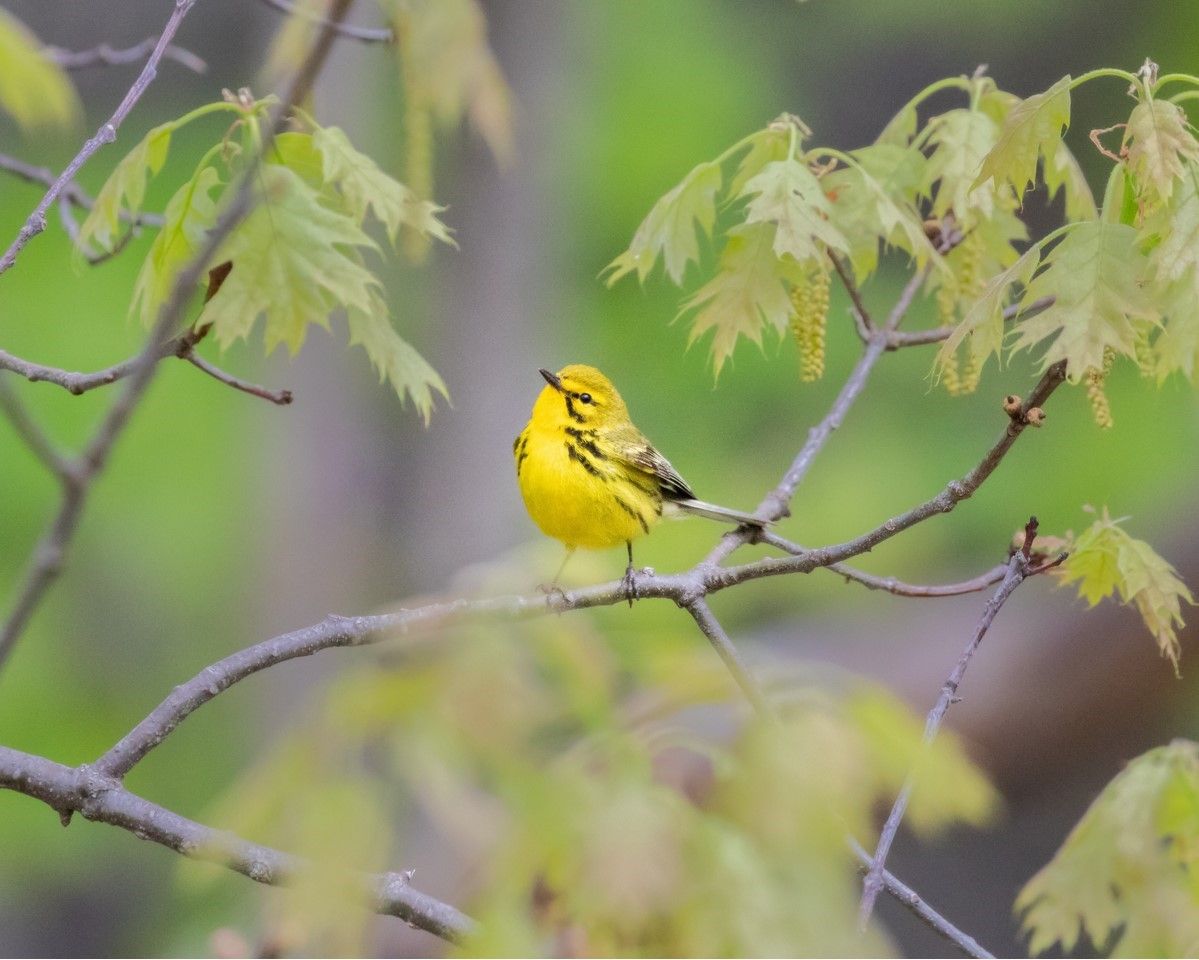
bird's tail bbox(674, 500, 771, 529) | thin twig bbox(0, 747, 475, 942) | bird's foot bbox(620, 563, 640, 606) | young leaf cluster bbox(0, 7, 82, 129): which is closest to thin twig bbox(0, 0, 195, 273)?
young leaf cluster bbox(0, 7, 82, 129)

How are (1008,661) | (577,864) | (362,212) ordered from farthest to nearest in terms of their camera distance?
(1008,661) < (362,212) < (577,864)

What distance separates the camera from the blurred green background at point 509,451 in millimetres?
5711

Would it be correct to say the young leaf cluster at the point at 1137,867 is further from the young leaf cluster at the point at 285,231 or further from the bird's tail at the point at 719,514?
the young leaf cluster at the point at 285,231

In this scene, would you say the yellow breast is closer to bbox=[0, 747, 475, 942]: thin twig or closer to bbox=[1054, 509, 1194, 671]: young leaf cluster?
bbox=[1054, 509, 1194, 671]: young leaf cluster

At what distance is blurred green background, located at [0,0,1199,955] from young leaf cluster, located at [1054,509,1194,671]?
1.79 meters

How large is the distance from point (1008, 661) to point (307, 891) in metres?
4.63

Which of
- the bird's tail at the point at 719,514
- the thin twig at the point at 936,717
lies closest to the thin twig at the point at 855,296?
the bird's tail at the point at 719,514

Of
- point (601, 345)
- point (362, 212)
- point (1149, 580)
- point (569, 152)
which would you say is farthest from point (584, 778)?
point (601, 345)

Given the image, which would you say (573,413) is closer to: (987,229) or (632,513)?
(632,513)

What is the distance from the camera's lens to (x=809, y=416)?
7789 millimetres

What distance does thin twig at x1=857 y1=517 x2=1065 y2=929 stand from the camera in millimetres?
1927

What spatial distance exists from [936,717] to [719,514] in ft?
3.60

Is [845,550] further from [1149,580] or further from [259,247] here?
[259,247]

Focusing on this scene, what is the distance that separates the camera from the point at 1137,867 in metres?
2.44
